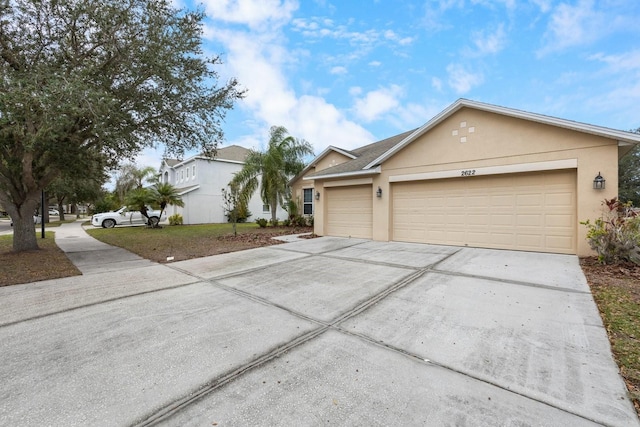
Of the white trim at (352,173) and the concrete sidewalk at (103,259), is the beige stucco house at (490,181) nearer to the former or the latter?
the white trim at (352,173)

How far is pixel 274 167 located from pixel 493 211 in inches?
449

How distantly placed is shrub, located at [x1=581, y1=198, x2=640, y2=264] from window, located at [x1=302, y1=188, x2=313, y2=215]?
13451mm

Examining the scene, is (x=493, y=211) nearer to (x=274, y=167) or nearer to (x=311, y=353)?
(x=311, y=353)

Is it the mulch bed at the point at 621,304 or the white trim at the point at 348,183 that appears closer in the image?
the mulch bed at the point at 621,304

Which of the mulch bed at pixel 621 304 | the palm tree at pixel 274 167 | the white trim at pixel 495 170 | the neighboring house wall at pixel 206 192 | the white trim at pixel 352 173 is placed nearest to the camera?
the mulch bed at pixel 621 304

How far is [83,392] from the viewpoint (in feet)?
7.62

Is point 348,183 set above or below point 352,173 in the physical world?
below

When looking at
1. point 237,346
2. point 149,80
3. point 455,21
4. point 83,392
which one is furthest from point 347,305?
point 455,21

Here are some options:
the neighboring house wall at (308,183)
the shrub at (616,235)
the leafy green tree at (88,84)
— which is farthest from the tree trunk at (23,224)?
the shrub at (616,235)

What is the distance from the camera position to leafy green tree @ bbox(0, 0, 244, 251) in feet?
20.3

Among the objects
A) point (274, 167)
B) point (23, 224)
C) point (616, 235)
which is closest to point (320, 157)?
point (274, 167)

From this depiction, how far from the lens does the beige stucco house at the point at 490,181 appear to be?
287 inches

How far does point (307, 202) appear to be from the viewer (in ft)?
60.4

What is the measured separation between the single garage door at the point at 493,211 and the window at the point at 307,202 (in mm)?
8256
